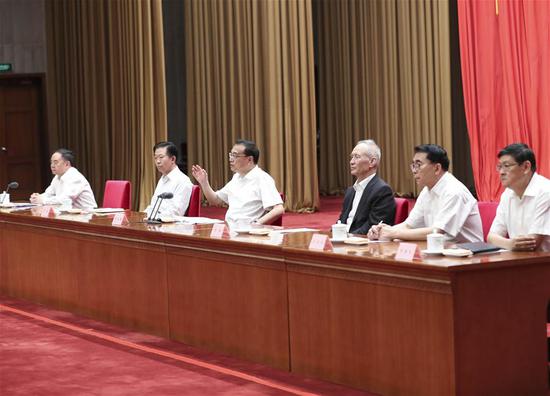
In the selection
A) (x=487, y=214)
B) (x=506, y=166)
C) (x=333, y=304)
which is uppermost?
(x=506, y=166)

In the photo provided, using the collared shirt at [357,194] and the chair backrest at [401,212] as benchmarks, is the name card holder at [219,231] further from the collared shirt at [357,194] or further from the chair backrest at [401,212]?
the chair backrest at [401,212]

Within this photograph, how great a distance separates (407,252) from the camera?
12.3 ft

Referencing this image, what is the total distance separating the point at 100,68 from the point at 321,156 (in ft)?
11.8

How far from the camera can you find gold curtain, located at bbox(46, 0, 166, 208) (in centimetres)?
1207

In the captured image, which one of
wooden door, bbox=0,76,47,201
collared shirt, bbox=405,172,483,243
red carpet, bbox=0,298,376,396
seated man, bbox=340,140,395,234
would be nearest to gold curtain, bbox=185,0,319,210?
wooden door, bbox=0,76,47,201

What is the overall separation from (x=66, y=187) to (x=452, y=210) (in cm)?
412

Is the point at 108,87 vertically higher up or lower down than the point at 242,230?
higher up

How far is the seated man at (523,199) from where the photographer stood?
4.07 meters

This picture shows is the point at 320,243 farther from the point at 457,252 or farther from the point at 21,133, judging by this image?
the point at 21,133

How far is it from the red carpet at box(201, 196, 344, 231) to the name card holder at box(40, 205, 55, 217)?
347 centimetres

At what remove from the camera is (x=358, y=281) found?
152 inches

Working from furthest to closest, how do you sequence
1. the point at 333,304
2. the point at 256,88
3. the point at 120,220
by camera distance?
the point at 256,88 → the point at 120,220 → the point at 333,304

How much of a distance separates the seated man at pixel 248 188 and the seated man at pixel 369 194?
0.90m

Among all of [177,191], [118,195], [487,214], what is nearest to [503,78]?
[118,195]
